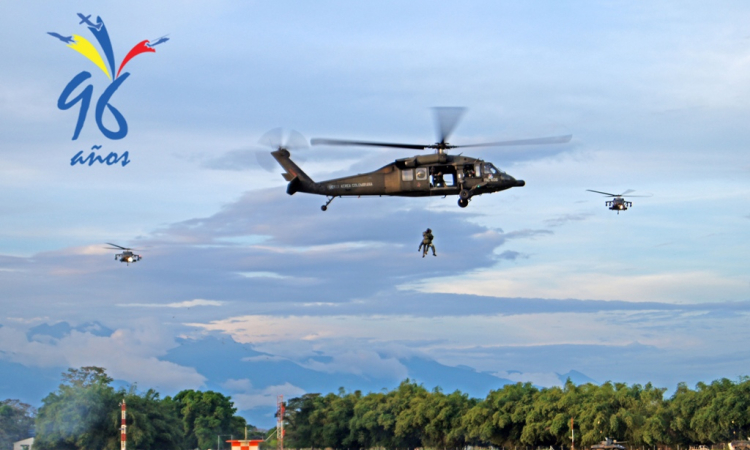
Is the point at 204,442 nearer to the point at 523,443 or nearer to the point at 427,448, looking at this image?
the point at 427,448

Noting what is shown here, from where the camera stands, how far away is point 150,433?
342 ft

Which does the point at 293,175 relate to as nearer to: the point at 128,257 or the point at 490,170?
the point at 490,170

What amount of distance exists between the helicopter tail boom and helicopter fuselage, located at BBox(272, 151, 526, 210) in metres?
2.63

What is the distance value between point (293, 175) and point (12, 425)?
297 feet

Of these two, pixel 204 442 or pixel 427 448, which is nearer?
pixel 427 448

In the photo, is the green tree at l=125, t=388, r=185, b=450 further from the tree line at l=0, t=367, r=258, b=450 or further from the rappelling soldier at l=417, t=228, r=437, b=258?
the rappelling soldier at l=417, t=228, r=437, b=258

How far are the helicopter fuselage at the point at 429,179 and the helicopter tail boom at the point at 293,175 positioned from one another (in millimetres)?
2630

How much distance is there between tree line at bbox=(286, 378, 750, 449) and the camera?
286 ft

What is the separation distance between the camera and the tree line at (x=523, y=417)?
87188 mm

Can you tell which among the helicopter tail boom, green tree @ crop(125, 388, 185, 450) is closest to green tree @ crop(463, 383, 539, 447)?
green tree @ crop(125, 388, 185, 450)

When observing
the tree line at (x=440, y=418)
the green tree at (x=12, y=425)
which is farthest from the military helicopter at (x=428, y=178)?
the green tree at (x=12, y=425)

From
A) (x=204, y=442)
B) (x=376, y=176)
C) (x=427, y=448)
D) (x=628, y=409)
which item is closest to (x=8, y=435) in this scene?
(x=204, y=442)

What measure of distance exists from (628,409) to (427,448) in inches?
1081

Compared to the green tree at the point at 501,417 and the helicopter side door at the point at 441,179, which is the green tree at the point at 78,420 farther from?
the helicopter side door at the point at 441,179
